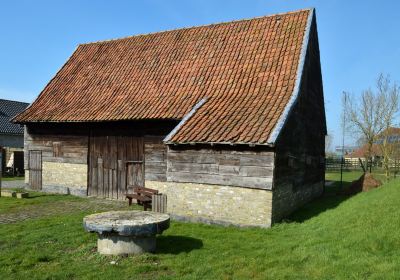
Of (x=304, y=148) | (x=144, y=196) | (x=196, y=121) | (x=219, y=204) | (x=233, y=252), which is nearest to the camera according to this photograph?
(x=233, y=252)

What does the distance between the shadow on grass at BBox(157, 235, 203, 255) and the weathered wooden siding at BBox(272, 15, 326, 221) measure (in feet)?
A: 8.83

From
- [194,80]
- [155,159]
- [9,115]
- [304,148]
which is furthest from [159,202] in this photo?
[9,115]

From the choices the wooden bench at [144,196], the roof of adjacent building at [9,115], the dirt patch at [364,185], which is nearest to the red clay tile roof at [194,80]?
the wooden bench at [144,196]

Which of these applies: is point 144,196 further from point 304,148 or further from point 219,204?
point 304,148

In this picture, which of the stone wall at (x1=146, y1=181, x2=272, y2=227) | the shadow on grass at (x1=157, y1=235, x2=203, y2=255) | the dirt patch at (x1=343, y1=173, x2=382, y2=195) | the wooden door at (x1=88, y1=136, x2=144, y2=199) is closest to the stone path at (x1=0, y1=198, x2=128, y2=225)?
the wooden door at (x1=88, y1=136, x2=144, y2=199)

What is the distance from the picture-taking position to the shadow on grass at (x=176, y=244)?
8.68m

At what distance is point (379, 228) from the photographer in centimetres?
831

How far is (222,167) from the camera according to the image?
1153 centimetres

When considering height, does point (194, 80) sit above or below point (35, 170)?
above

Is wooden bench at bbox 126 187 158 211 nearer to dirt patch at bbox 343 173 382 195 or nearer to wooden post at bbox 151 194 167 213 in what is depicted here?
wooden post at bbox 151 194 167 213

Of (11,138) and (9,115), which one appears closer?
(11,138)

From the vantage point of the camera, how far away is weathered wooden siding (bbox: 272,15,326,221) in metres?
11.7

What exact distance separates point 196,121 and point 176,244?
4.66 metres

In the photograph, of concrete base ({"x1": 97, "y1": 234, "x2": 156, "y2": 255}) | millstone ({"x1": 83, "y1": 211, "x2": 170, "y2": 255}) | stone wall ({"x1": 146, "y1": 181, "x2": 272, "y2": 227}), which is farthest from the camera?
stone wall ({"x1": 146, "y1": 181, "x2": 272, "y2": 227})
